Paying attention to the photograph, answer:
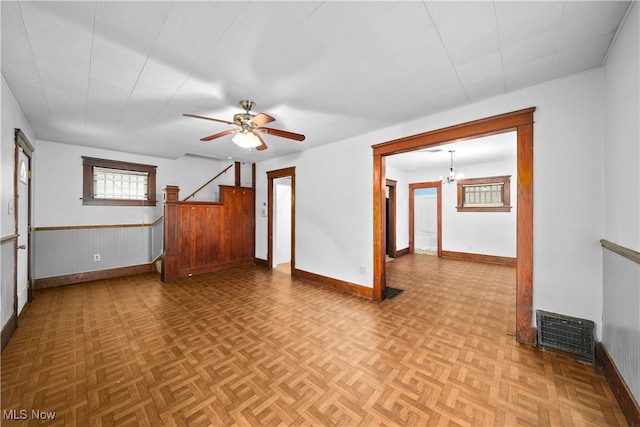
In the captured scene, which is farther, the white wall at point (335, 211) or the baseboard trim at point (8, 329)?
the white wall at point (335, 211)

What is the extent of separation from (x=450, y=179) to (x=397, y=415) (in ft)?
17.0

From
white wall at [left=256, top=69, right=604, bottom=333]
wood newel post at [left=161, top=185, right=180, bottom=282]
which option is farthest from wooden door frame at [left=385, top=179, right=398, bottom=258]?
wood newel post at [left=161, top=185, right=180, bottom=282]

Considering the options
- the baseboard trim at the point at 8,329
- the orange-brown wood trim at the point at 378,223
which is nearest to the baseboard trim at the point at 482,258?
the orange-brown wood trim at the point at 378,223

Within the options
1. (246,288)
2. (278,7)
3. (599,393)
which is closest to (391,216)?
(246,288)

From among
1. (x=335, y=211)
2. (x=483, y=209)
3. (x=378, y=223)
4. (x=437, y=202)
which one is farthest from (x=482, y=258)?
(x=335, y=211)

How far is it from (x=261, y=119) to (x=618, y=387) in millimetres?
3397

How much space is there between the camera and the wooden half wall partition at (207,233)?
181 inches

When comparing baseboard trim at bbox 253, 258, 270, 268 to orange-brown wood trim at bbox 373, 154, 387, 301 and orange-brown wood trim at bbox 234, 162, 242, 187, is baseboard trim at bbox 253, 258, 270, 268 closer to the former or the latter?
orange-brown wood trim at bbox 234, 162, 242, 187

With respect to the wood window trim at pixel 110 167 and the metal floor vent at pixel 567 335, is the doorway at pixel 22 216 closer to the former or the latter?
the wood window trim at pixel 110 167

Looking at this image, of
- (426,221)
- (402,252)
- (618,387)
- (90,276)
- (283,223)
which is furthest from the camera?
(426,221)

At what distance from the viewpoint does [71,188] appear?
4.39m

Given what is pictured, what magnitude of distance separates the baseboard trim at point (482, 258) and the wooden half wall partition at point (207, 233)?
5.24 meters

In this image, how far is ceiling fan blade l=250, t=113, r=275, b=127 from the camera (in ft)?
7.51

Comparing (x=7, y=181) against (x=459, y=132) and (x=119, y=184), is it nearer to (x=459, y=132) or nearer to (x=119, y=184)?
(x=119, y=184)
